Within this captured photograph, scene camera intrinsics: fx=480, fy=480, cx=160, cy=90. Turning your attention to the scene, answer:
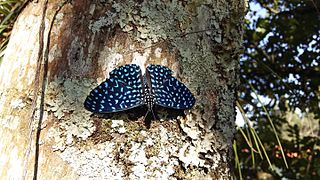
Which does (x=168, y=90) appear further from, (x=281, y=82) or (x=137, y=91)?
(x=281, y=82)

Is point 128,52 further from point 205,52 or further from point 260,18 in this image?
point 260,18

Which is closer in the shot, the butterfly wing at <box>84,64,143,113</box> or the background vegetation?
the butterfly wing at <box>84,64,143,113</box>

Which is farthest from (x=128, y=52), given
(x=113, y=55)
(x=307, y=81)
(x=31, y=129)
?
(x=307, y=81)

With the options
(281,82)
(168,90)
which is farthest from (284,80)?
(168,90)

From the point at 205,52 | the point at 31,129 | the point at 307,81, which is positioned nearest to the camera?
the point at 31,129

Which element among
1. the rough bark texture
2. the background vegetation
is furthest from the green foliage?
the rough bark texture

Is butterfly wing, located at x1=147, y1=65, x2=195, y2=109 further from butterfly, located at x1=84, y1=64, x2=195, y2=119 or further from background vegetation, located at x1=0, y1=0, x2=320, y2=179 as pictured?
background vegetation, located at x1=0, y1=0, x2=320, y2=179
